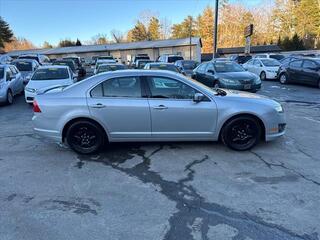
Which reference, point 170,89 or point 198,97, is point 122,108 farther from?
point 198,97

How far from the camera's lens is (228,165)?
5160 mm

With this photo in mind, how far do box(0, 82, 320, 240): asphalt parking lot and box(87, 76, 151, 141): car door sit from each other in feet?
1.49

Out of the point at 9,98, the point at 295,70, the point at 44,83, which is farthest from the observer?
the point at 295,70

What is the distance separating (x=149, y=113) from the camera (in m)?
5.62

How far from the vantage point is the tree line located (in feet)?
213

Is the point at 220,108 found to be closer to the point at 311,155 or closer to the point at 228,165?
the point at 228,165

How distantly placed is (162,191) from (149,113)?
175 cm

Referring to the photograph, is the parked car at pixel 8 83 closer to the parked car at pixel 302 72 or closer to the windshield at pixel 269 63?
the parked car at pixel 302 72

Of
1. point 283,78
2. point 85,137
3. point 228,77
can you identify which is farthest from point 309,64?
point 85,137

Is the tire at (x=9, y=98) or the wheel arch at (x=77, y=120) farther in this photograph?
the tire at (x=9, y=98)

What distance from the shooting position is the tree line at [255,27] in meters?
64.9

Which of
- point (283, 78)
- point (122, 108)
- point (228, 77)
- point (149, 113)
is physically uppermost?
point (122, 108)

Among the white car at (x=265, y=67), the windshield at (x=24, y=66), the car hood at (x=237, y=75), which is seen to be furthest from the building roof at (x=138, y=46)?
the car hood at (x=237, y=75)

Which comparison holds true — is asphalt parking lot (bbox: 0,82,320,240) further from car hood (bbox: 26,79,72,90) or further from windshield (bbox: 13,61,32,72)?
windshield (bbox: 13,61,32,72)
